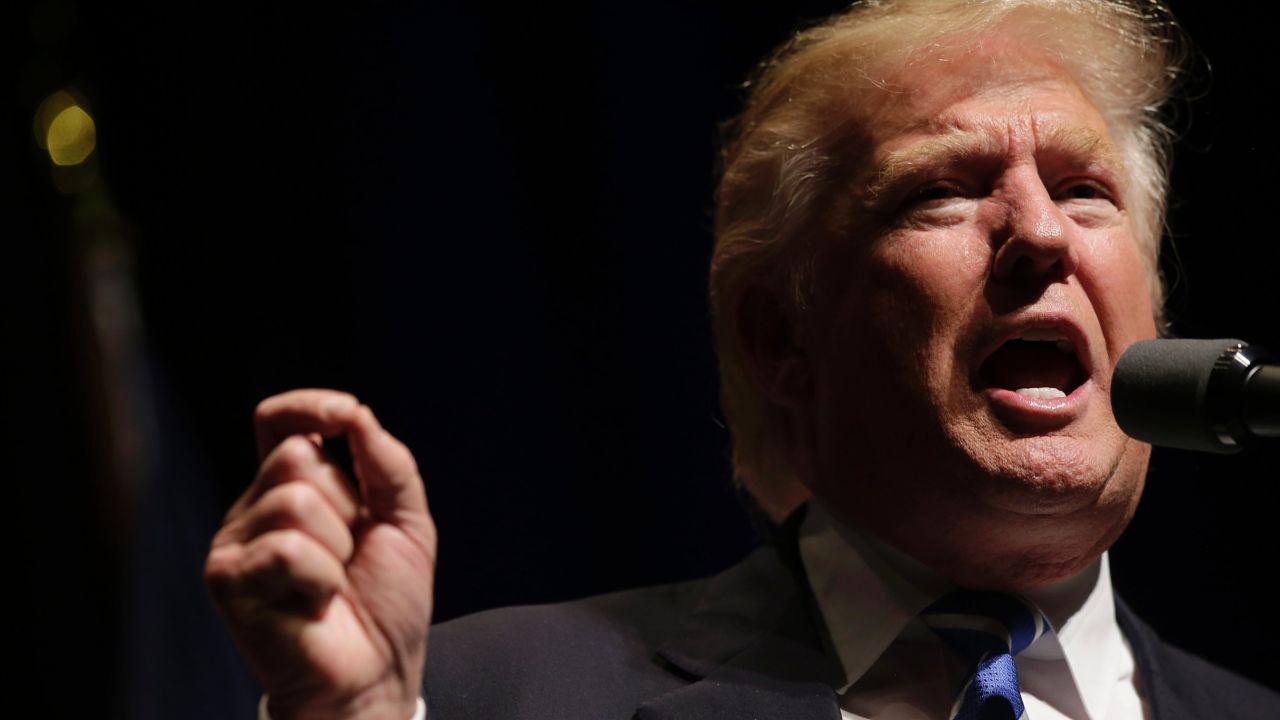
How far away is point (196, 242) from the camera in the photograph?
254 centimetres

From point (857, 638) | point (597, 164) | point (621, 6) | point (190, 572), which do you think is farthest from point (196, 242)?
point (857, 638)

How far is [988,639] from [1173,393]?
0.66 meters

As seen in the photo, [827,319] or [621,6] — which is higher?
[621,6]

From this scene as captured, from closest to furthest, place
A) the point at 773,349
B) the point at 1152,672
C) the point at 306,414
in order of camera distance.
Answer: the point at 306,414
the point at 1152,672
the point at 773,349

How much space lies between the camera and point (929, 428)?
1.74 metres

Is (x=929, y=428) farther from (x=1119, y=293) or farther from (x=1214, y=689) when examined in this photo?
(x=1214, y=689)

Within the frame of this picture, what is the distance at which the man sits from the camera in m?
1.72

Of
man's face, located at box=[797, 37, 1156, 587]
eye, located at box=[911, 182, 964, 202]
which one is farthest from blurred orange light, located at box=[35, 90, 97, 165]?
eye, located at box=[911, 182, 964, 202]

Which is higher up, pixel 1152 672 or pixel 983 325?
pixel 983 325

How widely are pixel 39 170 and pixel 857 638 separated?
69.5 inches

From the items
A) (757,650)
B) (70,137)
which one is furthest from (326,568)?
(70,137)

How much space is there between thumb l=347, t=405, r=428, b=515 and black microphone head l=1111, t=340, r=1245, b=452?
0.73 m

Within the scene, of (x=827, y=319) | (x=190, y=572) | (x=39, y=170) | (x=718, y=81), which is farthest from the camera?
(x=718, y=81)

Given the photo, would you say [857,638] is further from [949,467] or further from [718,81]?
[718,81]
